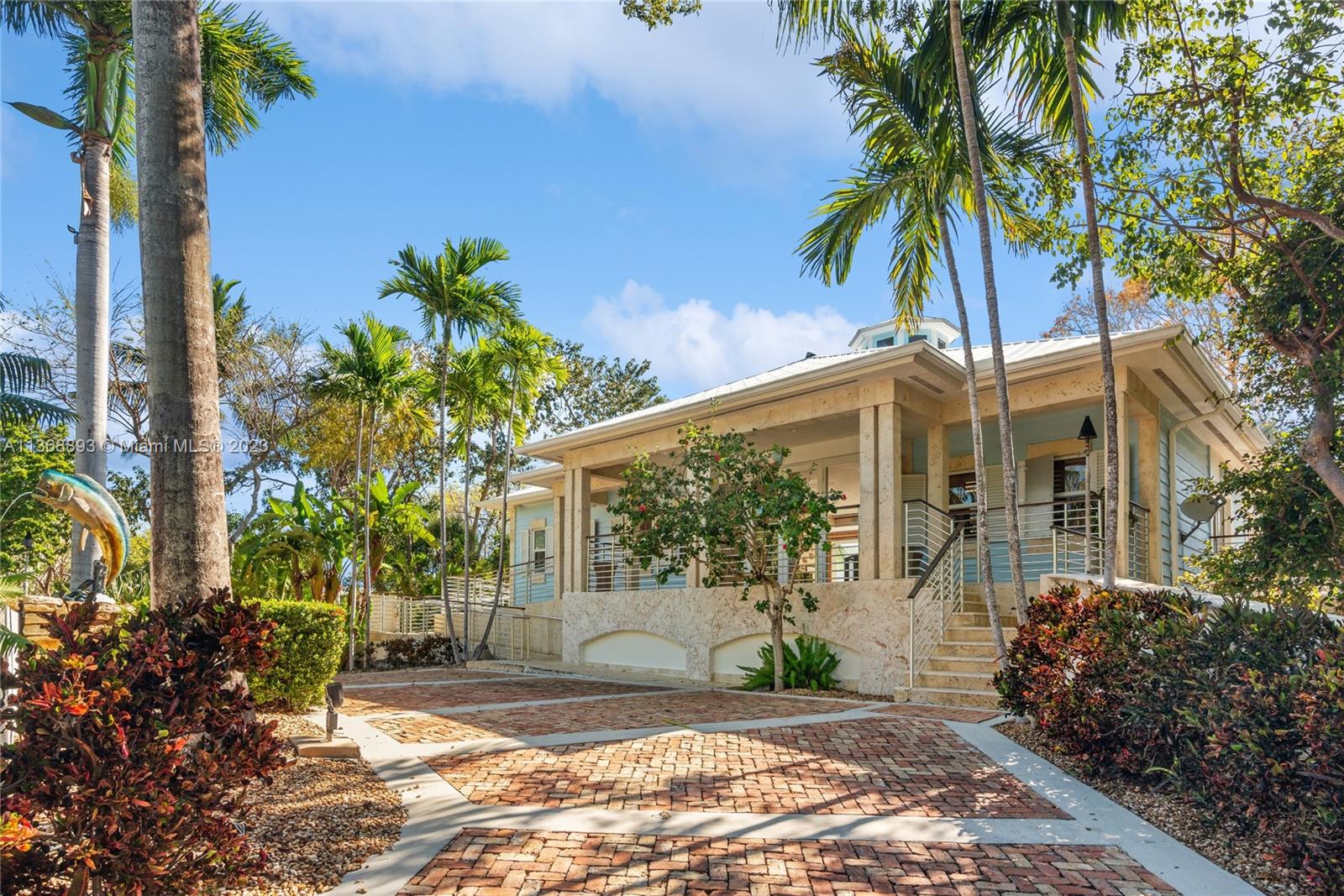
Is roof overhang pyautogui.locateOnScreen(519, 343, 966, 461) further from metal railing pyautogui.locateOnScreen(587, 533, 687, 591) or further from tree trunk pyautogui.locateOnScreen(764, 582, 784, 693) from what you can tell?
tree trunk pyautogui.locateOnScreen(764, 582, 784, 693)

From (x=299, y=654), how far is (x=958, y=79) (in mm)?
9782

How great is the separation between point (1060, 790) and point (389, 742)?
5655 millimetres

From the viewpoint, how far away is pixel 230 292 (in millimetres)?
23391

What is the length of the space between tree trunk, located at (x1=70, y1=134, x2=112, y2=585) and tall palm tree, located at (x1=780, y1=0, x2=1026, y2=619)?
10.4 metres

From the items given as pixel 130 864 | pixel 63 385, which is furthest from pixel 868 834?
pixel 63 385

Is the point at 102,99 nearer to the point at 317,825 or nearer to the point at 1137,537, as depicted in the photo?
the point at 317,825

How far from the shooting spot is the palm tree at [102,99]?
1234cm

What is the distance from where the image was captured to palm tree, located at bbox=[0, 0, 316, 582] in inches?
486

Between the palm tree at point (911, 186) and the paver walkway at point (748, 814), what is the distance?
2952 millimetres

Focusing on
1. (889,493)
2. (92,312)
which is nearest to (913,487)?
(889,493)

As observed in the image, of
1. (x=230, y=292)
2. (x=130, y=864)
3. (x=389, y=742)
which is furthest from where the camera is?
(x=230, y=292)

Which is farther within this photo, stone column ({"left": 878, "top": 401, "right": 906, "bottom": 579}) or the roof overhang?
→ stone column ({"left": 878, "top": 401, "right": 906, "bottom": 579})

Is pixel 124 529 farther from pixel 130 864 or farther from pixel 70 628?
Result: pixel 130 864

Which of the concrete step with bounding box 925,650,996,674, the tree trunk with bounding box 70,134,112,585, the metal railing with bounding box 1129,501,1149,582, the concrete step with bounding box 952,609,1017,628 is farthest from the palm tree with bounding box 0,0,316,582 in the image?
the metal railing with bounding box 1129,501,1149,582
